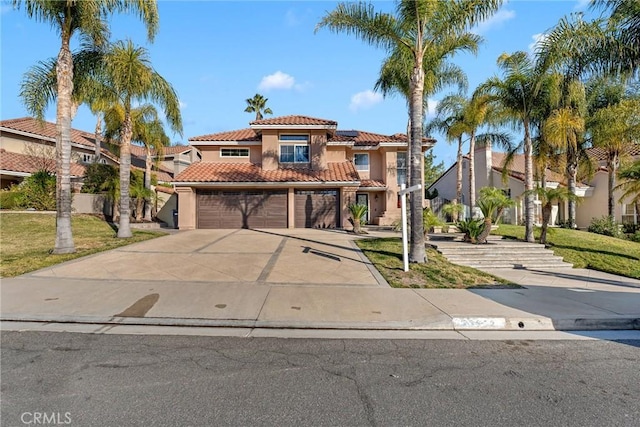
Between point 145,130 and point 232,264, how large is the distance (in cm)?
1613

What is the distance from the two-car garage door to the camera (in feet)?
66.7

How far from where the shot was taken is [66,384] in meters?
3.59

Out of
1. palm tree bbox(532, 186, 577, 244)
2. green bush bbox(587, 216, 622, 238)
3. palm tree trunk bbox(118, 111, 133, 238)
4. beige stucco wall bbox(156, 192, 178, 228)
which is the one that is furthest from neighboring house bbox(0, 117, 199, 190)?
green bush bbox(587, 216, 622, 238)

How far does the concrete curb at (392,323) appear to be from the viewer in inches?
220

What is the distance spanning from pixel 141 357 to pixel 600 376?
568 centimetres

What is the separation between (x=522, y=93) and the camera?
538 inches

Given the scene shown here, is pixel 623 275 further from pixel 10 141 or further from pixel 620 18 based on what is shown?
pixel 10 141

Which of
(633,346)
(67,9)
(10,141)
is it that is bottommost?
(633,346)

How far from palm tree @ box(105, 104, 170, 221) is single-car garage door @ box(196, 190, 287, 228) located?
519 centimetres

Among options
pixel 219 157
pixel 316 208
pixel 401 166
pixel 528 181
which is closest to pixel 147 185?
pixel 219 157

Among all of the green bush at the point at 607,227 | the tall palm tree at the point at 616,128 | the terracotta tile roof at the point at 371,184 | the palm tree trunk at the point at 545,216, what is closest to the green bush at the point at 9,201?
the terracotta tile roof at the point at 371,184

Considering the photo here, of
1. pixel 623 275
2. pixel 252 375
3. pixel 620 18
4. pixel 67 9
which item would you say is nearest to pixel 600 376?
pixel 252 375

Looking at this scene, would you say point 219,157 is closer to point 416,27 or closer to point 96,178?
point 96,178

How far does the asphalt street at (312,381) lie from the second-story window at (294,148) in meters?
17.3
